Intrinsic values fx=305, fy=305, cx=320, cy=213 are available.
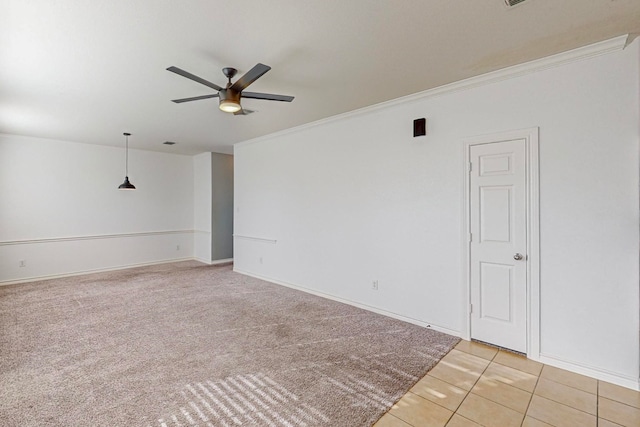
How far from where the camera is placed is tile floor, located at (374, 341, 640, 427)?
80.5 inches

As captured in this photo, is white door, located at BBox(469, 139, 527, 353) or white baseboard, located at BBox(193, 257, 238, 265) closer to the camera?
white door, located at BBox(469, 139, 527, 353)

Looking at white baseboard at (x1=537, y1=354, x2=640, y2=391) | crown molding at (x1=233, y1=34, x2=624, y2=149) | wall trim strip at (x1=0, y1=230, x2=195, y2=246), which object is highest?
crown molding at (x1=233, y1=34, x2=624, y2=149)

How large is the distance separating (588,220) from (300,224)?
3594mm

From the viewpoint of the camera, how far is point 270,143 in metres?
5.62

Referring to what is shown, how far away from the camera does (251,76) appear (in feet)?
8.31

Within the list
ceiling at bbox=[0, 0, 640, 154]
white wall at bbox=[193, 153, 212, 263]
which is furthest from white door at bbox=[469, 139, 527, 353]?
white wall at bbox=[193, 153, 212, 263]

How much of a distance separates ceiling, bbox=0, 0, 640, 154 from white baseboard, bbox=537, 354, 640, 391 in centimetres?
266

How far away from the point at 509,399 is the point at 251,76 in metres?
3.22

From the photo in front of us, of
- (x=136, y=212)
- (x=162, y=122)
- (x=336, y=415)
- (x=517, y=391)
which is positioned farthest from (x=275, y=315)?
(x=136, y=212)

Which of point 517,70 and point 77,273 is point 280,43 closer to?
point 517,70

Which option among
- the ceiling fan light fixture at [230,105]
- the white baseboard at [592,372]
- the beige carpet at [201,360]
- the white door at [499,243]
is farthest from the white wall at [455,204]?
the ceiling fan light fixture at [230,105]

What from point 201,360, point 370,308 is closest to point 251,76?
point 201,360

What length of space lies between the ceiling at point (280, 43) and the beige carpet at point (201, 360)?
2.70 m

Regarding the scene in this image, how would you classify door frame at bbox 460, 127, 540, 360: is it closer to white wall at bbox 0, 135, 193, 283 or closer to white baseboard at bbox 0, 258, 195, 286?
white wall at bbox 0, 135, 193, 283
